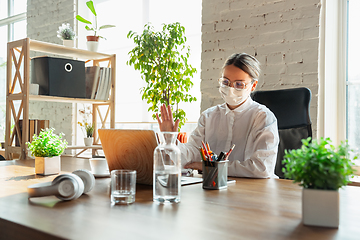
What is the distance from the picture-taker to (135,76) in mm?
3953

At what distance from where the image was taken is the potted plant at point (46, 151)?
52.2 inches

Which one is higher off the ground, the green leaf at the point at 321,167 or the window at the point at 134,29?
the window at the point at 134,29

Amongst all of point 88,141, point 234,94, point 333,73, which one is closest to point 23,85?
point 88,141

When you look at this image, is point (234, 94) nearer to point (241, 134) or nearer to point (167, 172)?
point (241, 134)

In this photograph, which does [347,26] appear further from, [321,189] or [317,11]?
[321,189]

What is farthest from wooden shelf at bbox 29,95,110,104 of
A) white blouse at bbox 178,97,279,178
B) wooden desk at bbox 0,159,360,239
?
wooden desk at bbox 0,159,360,239

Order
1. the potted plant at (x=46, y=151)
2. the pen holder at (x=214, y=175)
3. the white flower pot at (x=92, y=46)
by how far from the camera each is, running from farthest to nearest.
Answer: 1. the white flower pot at (x=92, y=46)
2. the potted plant at (x=46, y=151)
3. the pen holder at (x=214, y=175)

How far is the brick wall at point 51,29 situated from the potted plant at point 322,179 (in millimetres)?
3703

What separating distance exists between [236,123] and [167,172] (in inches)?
41.0

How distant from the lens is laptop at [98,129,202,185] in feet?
3.58

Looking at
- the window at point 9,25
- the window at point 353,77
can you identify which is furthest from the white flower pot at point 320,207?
the window at point 9,25

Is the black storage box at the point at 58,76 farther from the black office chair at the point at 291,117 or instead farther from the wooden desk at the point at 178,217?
the wooden desk at the point at 178,217

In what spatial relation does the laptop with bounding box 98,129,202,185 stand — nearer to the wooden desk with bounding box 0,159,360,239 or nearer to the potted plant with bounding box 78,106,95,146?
the wooden desk with bounding box 0,159,360,239

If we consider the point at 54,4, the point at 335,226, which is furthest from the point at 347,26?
the point at 54,4
